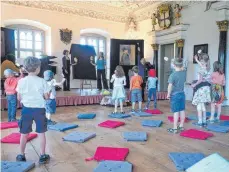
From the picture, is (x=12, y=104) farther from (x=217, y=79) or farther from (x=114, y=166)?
(x=217, y=79)

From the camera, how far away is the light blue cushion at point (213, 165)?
205cm

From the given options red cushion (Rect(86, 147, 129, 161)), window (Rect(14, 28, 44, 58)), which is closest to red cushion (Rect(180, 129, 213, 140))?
red cushion (Rect(86, 147, 129, 161))

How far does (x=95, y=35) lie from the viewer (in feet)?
37.3

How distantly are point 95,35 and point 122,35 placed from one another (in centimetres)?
140

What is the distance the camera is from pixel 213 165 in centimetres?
214

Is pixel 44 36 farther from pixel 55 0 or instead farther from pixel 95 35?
pixel 95 35

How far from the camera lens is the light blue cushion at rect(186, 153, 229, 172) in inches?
80.6

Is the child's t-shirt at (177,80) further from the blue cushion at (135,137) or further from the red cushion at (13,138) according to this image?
the red cushion at (13,138)

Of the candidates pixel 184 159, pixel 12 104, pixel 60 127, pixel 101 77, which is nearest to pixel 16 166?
pixel 60 127

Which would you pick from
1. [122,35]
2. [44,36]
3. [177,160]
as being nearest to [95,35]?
[122,35]

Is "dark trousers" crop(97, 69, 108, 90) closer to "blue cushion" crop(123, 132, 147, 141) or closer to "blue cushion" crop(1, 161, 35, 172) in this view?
"blue cushion" crop(123, 132, 147, 141)

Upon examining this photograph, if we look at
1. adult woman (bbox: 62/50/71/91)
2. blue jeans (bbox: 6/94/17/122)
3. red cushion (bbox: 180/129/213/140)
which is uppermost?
Result: adult woman (bbox: 62/50/71/91)

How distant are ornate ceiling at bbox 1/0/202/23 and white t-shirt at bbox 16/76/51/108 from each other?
301 inches

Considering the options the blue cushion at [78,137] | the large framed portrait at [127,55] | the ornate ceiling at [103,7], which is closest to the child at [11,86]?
the blue cushion at [78,137]
